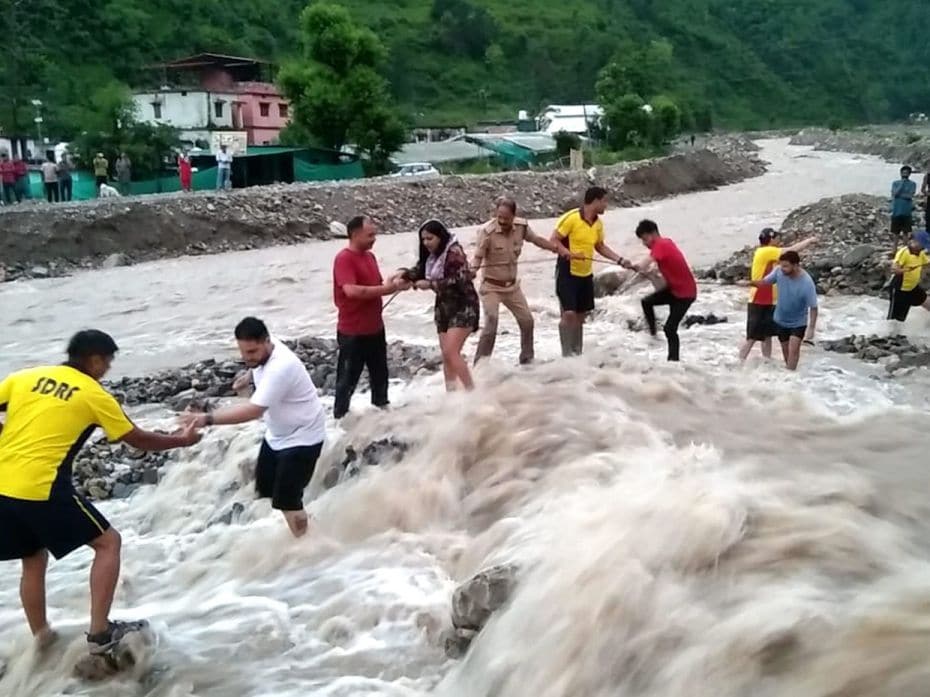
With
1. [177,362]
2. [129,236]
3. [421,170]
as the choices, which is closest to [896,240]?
[177,362]

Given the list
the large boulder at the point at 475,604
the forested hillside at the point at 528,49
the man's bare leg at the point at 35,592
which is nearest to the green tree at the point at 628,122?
the forested hillside at the point at 528,49

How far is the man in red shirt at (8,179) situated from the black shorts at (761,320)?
25754mm

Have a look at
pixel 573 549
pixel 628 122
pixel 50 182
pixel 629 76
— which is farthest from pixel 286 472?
pixel 629 76

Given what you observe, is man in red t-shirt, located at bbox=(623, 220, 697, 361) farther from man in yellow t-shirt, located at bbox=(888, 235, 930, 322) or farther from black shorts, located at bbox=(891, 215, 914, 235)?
black shorts, located at bbox=(891, 215, 914, 235)

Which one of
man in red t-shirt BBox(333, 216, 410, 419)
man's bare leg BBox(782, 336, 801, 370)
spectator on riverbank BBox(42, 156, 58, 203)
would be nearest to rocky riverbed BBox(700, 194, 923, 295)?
man's bare leg BBox(782, 336, 801, 370)

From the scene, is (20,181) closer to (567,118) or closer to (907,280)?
(907,280)

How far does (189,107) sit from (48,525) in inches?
2174

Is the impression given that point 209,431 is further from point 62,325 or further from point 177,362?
point 62,325

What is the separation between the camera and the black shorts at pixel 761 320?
35.7 feet

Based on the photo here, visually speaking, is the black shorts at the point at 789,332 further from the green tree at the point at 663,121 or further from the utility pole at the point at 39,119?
the green tree at the point at 663,121

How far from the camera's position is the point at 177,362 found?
15.6m

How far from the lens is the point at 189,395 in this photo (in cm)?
1262

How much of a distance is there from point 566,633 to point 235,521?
377 cm

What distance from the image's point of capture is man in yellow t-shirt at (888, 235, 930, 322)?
1253cm
